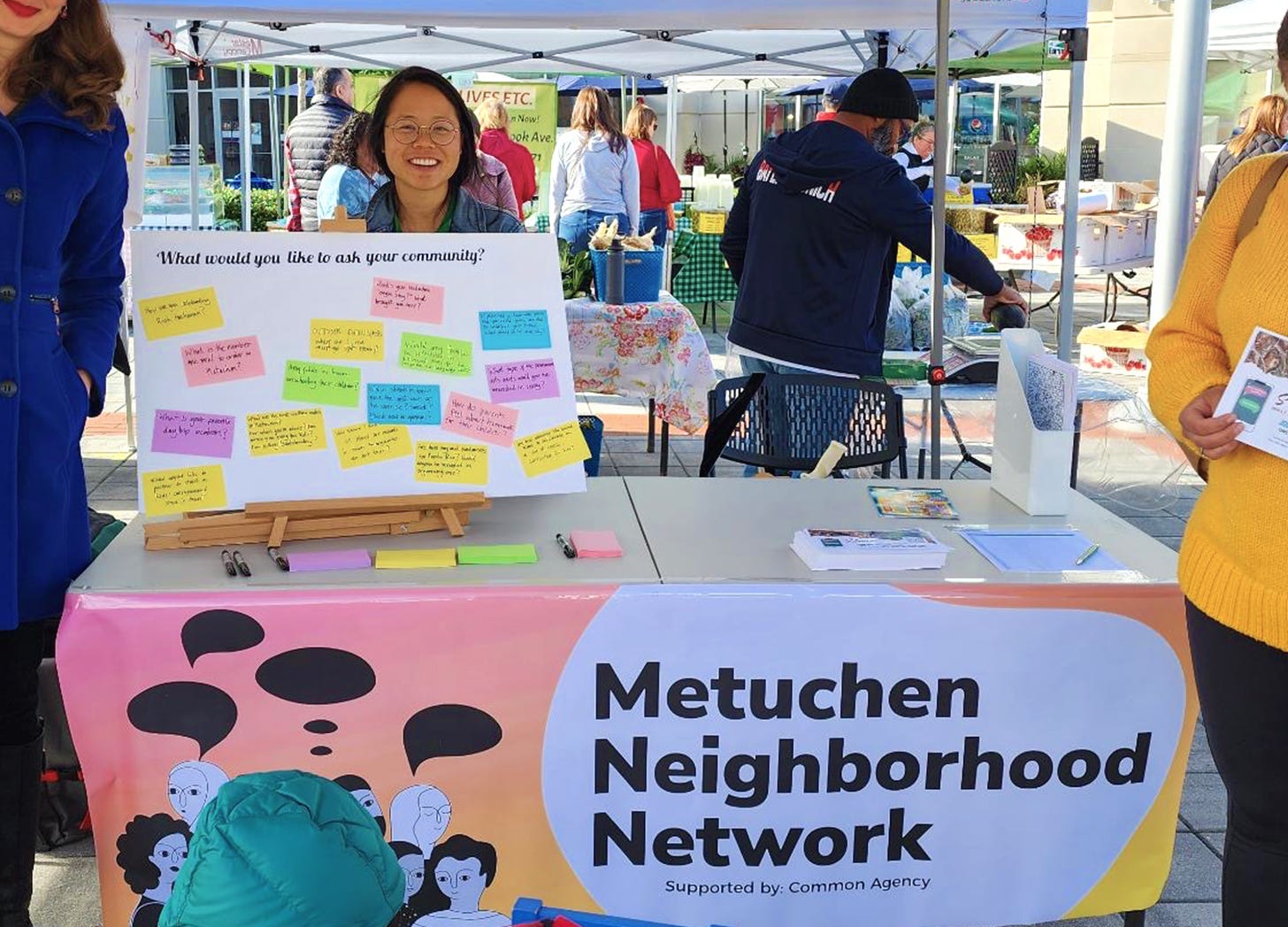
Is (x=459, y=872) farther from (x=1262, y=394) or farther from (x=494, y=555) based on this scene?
(x=1262, y=394)

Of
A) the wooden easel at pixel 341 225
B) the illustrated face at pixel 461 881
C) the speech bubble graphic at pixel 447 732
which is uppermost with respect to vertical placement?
the wooden easel at pixel 341 225

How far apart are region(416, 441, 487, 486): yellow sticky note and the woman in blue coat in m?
0.54

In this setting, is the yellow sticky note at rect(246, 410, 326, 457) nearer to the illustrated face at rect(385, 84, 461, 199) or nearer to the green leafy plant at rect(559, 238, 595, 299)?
the illustrated face at rect(385, 84, 461, 199)

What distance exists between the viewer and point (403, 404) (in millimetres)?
2334

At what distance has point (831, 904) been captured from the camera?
221cm

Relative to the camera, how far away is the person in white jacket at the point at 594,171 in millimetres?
8289

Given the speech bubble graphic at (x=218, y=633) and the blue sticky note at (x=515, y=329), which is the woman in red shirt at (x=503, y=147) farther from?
the speech bubble graphic at (x=218, y=633)

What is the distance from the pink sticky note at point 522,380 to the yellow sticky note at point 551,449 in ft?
0.22

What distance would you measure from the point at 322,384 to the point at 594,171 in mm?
6245

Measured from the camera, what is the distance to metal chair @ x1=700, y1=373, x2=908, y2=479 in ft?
11.3

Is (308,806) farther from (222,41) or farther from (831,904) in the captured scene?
(222,41)

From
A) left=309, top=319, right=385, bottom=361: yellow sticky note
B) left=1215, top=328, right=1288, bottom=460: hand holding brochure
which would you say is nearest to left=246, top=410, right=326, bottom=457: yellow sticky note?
Answer: left=309, top=319, right=385, bottom=361: yellow sticky note

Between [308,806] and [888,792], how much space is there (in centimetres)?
153

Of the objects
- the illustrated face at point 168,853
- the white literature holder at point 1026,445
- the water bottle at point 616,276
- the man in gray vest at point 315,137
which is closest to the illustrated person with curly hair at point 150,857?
the illustrated face at point 168,853
